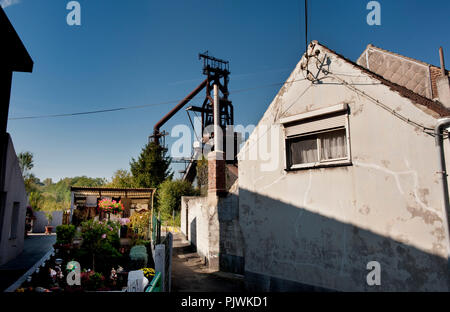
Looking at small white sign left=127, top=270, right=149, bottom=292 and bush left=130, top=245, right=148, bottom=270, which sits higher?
small white sign left=127, top=270, right=149, bottom=292

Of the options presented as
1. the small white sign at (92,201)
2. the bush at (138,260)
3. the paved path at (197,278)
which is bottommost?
the paved path at (197,278)

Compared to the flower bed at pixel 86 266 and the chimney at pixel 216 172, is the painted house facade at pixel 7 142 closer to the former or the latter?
the flower bed at pixel 86 266

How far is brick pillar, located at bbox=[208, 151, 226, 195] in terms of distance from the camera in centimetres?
1009

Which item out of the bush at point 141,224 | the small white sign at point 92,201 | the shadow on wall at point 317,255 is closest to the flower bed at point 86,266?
the bush at point 141,224

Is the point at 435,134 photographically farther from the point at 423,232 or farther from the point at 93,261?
the point at 93,261

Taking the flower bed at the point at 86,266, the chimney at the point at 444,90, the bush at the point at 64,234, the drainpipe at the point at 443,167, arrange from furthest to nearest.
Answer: the bush at the point at 64,234, the chimney at the point at 444,90, the flower bed at the point at 86,266, the drainpipe at the point at 443,167

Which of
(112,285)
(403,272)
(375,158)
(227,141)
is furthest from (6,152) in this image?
(227,141)

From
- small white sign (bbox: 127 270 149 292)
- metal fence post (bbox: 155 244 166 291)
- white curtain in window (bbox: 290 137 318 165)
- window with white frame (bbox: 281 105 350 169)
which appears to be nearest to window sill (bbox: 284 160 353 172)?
window with white frame (bbox: 281 105 350 169)

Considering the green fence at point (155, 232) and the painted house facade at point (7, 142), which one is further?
the green fence at point (155, 232)

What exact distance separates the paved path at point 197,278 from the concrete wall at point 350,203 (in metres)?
1.54

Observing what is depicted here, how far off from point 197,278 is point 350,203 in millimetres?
6110

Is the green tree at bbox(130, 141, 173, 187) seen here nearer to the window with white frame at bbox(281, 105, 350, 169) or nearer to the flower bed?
the flower bed

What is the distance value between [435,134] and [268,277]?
4.94 m

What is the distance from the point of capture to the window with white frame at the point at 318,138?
592cm
